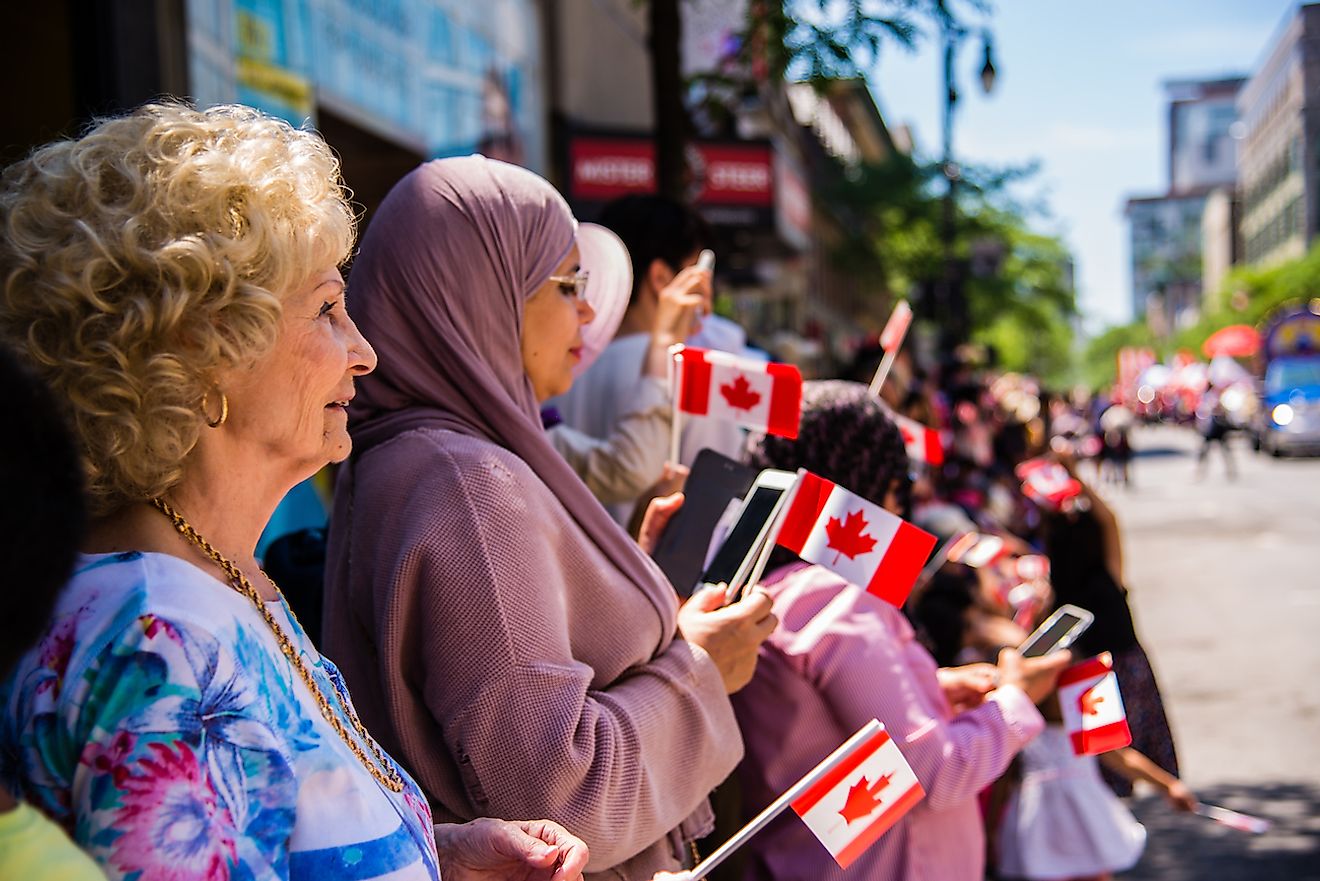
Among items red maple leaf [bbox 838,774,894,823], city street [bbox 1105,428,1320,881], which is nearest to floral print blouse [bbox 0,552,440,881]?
red maple leaf [bbox 838,774,894,823]

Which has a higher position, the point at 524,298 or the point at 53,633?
the point at 524,298

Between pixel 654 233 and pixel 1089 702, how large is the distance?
1797 millimetres

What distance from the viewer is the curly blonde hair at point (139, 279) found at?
1.43 meters

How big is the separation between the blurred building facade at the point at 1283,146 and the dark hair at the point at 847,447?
204 feet

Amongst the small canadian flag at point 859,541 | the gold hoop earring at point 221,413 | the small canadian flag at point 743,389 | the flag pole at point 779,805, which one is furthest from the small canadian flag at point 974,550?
the gold hoop earring at point 221,413

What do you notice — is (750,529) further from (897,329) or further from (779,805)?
(897,329)

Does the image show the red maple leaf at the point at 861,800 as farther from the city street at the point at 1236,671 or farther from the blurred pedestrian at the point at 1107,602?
the city street at the point at 1236,671

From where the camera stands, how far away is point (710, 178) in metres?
13.0

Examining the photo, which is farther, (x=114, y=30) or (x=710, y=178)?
(x=710, y=178)

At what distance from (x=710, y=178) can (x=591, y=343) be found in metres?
10.3

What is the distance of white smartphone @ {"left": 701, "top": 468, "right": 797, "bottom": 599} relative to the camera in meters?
2.57

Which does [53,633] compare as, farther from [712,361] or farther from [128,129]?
[712,361]

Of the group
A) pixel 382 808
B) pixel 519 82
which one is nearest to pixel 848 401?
pixel 382 808

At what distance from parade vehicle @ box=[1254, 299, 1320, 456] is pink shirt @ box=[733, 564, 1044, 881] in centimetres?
3261
